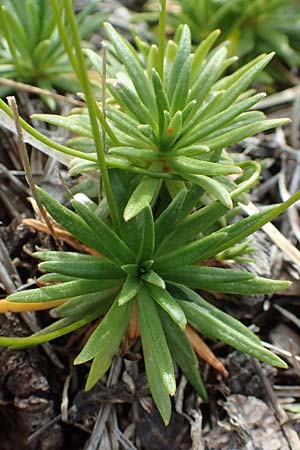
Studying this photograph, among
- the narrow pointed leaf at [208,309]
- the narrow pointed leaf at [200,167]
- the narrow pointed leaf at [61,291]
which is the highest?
the narrow pointed leaf at [200,167]

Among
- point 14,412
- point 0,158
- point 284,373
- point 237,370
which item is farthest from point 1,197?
point 284,373

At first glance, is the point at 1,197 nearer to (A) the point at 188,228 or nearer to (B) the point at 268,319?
(A) the point at 188,228

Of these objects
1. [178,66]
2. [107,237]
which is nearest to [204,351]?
[107,237]

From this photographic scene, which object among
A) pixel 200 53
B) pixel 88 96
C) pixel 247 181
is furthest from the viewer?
pixel 200 53

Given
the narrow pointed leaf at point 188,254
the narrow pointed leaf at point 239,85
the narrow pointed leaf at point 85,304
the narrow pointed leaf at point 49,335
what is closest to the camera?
the narrow pointed leaf at point 49,335

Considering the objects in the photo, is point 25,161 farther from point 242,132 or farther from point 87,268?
point 242,132

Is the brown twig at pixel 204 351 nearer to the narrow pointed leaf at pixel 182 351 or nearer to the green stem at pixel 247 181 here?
the narrow pointed leaf at pixel 182 351

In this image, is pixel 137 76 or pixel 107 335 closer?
pixel 107 335

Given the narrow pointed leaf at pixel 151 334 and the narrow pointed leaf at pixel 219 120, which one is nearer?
the narrow pointed leaf at pixel 151 334

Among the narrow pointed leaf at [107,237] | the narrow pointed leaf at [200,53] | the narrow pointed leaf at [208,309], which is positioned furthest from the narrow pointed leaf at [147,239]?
the narrow pointed leaf at [200,53]

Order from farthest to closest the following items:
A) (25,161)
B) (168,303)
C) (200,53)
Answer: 1. (200,53)
2. (25,161)
3. (168,303)

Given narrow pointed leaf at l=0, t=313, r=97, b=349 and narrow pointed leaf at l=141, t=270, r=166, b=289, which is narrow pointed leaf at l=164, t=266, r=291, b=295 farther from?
narrow pointed leaf at l=0, t=313, r=97, b=349
